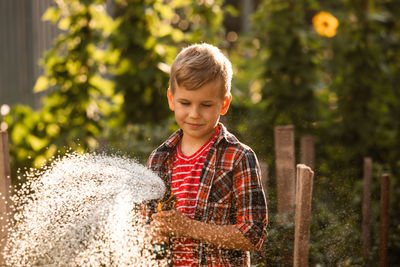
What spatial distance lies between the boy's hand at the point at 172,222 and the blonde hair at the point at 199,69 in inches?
16.2

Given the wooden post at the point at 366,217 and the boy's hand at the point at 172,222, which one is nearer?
the boy's hand at the point at 172,222

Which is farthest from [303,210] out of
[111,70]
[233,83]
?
[111,70]

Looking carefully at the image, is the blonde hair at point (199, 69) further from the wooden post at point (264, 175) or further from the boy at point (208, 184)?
the wooden post at point (264, 175)

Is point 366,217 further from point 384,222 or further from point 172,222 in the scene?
point 172,222

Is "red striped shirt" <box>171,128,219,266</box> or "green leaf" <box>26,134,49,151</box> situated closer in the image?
"red striped shirt" <box>171,128,219,266</box>

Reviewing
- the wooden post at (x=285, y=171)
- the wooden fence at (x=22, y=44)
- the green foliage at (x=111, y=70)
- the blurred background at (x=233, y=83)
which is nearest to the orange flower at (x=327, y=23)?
the blurred background at (x=233, y=83)

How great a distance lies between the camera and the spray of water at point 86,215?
72.6 inches

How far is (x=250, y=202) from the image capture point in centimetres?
168

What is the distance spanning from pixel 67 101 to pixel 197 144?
9.46 ft

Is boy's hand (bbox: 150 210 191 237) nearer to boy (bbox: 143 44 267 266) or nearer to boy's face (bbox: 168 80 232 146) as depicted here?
boy (bbox: 143 44 267 266)

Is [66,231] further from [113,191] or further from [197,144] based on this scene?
[197,144]

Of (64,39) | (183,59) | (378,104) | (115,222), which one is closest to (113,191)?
(115,222)

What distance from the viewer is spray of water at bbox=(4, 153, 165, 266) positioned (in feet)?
6.05

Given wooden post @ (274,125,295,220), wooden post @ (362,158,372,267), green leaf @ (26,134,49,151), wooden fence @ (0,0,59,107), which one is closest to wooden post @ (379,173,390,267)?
wooden post @ (362,158,372,267)
